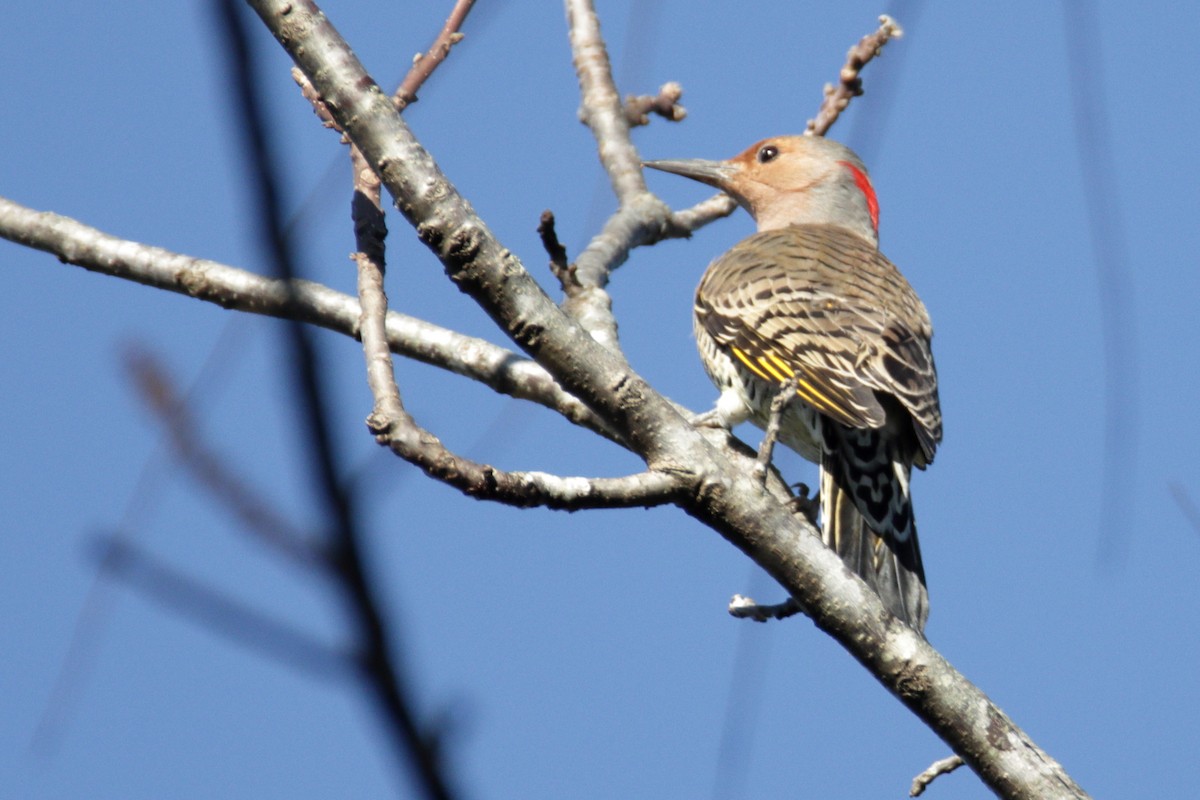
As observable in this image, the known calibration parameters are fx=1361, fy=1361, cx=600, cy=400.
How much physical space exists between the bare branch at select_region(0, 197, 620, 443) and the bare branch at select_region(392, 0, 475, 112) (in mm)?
876

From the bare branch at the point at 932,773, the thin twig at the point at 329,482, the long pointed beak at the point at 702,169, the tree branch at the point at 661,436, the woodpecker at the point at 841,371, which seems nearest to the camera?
the thin twig at the point at 329,482

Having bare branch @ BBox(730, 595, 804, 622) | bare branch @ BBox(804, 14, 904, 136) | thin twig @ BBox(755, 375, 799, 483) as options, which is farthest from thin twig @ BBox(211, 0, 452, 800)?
bare branch @ BBox(804, 14, 904, 136)

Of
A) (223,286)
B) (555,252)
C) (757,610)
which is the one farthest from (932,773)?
(223,286)

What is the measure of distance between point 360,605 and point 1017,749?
2.26 metres

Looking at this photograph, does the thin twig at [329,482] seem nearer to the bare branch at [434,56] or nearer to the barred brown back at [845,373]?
the bare branch at [434,56]

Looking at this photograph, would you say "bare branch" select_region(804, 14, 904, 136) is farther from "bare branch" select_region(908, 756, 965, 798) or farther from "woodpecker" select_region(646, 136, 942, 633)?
"bare branch" select_region(908, 756, 965, 798)

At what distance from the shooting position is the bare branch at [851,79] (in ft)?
17.1

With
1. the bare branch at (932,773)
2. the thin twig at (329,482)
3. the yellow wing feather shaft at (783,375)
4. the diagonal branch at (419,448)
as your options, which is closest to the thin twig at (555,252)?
the diagonal branch at (419,448)

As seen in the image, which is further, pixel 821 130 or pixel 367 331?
pixel 821 130

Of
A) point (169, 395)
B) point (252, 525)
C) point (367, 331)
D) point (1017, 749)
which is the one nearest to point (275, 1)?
point (367, 331)

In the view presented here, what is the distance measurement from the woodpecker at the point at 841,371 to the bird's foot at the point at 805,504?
5cm

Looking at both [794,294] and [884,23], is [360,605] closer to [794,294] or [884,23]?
[794,294]

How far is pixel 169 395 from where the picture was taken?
3.80 ft

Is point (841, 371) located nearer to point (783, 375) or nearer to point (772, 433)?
point (783, 375)
